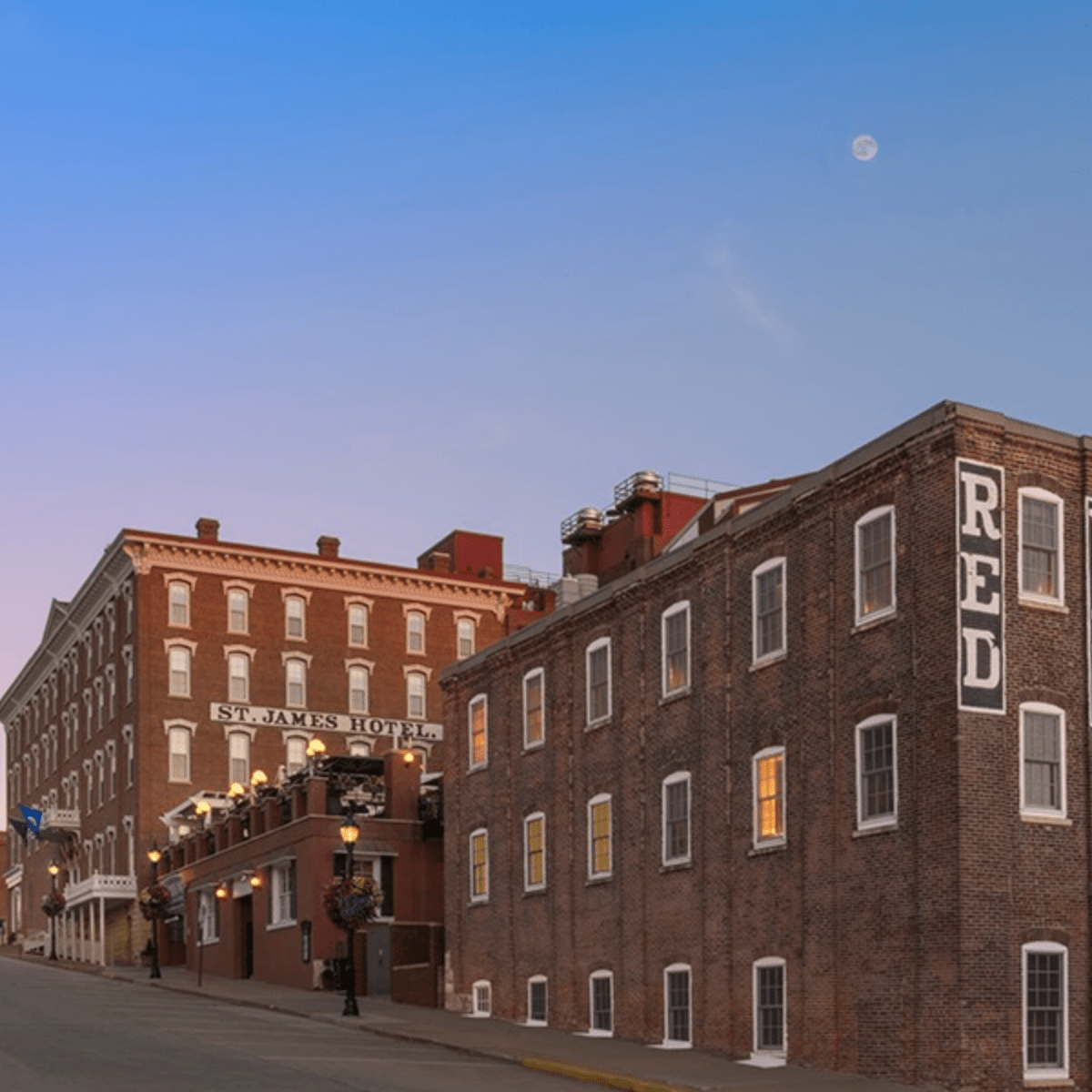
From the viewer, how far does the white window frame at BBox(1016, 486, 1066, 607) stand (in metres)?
28.7

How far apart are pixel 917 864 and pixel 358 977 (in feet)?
92.2

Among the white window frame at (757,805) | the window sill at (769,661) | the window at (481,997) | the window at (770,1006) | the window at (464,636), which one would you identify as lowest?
the window at (481,997)

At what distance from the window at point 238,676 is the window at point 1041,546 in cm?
5557

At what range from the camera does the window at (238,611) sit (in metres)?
80.1

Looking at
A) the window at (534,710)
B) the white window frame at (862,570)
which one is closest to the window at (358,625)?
the window at (534,710)

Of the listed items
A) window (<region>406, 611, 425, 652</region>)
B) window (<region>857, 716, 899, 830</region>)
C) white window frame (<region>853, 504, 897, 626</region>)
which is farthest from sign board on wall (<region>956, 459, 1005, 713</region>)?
window (<region>406, 611, 425, 652</region>)

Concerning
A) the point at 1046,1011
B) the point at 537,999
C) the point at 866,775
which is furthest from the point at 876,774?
the point at 537,999

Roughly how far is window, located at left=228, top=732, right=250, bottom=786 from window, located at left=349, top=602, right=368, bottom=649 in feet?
22.5

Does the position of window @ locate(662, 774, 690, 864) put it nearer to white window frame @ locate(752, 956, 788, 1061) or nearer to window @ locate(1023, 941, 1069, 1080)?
white window frame @ locate(752, 956, 788, 1061)

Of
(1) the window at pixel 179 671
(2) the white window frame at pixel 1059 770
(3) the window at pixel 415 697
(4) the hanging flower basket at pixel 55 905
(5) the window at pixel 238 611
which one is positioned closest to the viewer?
(2) the white window frame at pixel 1059 770

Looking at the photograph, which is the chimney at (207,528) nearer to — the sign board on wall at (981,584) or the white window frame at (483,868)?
the white window frame at (483,868)

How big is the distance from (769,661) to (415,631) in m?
52.8

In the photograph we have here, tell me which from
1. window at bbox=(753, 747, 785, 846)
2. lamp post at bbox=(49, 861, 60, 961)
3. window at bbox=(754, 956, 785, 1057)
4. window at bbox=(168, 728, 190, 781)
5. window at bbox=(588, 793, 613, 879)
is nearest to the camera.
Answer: window at bbox=(754, 956, 785, 1057)

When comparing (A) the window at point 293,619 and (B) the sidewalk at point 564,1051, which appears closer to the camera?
(B) the sidewalk at point 564,1051
